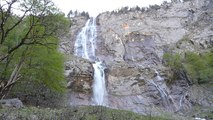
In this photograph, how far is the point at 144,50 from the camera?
60875 mm

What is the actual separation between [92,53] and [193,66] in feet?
63.1

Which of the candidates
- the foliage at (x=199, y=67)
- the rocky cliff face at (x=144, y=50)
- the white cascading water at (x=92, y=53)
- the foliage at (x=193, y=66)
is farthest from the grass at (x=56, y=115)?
the foliage at (x=199, y=67)

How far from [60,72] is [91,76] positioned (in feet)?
34.6

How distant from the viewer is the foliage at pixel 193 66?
167 feet

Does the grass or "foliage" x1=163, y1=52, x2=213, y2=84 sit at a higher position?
"foliage" x1=163, y1=52, x2=213, y2=84

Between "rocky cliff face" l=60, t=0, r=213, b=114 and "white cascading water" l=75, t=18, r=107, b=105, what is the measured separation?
0.93m

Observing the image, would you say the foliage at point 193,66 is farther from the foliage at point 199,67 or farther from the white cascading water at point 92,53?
the white cascading water at point 92,53

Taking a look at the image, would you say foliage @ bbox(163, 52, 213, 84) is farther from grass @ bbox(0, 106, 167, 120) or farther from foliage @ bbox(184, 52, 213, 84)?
grass @ bbox(0, 106, 167, 120)

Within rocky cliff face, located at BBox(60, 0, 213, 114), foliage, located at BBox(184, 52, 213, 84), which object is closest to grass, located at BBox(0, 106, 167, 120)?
rocky cliff face, located at BBox(60, 0, 213, 114)

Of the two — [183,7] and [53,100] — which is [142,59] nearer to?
[183,7]

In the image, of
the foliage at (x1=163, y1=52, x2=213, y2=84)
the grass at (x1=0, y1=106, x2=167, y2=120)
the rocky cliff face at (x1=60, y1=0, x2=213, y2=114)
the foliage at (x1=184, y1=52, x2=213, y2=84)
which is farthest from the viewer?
the foliage at (x1=163, y1=52, x2=213, y2=84)

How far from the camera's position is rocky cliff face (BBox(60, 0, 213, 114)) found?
4084 centimetres

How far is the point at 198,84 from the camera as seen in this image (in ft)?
165

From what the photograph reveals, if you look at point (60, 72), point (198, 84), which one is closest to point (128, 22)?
point (198, 84)
